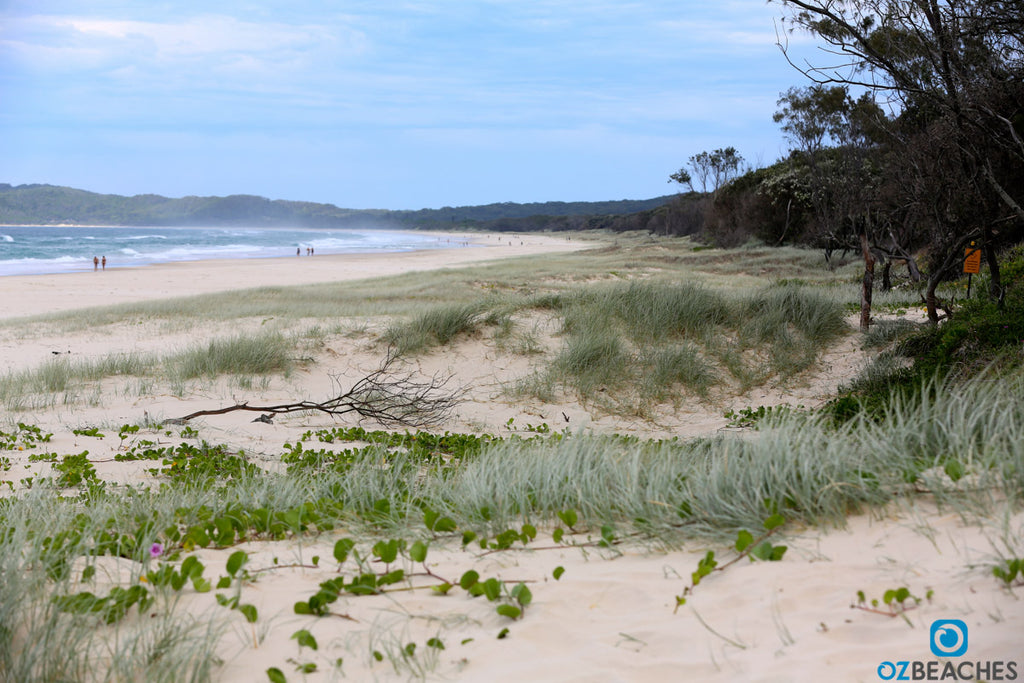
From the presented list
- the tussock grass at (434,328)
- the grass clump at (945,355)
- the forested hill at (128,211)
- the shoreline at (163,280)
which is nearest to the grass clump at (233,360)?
the tussock grass at (434,328)

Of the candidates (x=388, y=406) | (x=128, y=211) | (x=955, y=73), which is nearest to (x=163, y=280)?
(x=388, y=406)

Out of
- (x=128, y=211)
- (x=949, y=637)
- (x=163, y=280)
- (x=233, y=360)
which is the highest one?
(x=128, y=211)

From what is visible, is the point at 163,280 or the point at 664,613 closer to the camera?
the point at 664,613

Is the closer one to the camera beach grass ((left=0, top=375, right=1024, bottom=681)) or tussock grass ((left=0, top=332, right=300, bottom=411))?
beach grass ((left=0, top=375, right=1024, bottom=681))

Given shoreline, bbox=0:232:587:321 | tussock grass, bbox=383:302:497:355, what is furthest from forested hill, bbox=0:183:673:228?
tussock grass, bbox=383:302:497:355

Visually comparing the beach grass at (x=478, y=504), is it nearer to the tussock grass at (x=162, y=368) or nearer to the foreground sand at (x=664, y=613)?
the foreground sand at (x=664, y=613)

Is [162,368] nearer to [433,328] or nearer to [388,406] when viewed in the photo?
[433,328]

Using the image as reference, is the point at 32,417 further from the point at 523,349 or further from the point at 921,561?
the point at 921,561

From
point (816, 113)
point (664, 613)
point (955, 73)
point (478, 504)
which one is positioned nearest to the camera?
point (664, 613)

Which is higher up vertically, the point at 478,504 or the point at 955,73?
the point at 955,73

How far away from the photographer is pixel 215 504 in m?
3.70

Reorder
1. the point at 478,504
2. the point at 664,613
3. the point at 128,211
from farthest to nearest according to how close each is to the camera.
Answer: the point at 128,211, the point at 478,504, the point at 664,613

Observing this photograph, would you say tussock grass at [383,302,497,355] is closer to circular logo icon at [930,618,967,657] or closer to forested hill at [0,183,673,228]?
circular logo icon at [930,618,967,657]

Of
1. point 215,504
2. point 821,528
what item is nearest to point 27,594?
point 215,504
